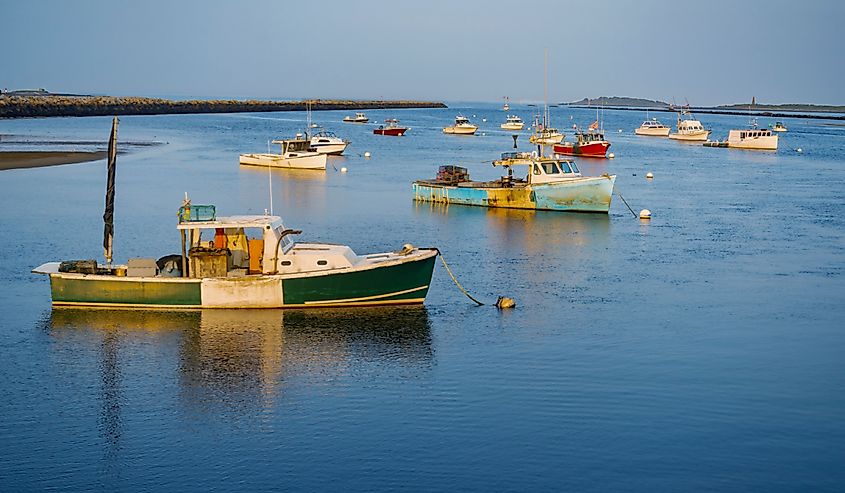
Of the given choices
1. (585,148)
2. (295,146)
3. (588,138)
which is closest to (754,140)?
(588,138)

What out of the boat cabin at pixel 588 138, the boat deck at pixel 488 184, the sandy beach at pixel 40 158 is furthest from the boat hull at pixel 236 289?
the boat cabin at pixel 588 138

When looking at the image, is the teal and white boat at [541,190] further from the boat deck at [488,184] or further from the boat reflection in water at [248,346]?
the boat reflection in water at [248,346]

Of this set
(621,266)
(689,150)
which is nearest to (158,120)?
(689,150)

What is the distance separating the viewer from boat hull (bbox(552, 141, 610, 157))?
7581 centimetres

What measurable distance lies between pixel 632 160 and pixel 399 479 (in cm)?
6550

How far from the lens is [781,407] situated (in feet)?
57.0

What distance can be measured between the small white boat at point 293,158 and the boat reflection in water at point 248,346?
3925 cm

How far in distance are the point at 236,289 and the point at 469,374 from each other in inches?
242

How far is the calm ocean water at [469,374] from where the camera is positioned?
1453 cm

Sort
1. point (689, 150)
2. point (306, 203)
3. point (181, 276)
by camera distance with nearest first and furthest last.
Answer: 1. point (181, 276)
2. point (306, 203)
3. point (689, 150)

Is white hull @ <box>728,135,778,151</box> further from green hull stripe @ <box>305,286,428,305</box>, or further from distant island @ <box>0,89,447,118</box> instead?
green hull stripe @ <box>305,286,428,305</box>

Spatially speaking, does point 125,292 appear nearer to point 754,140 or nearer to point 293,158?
point 293,158

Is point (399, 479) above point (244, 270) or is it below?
below

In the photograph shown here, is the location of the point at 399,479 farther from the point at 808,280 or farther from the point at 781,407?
the point at 808,280
